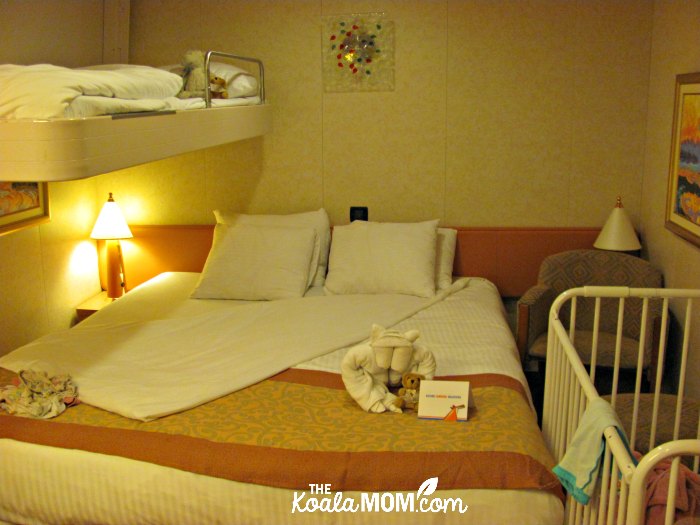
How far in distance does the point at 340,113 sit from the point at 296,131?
271 mm

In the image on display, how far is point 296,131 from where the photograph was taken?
13.9 feet

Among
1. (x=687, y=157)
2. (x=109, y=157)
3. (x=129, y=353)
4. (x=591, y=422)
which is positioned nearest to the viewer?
(x=591, y=422)

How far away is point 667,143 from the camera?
3.61m

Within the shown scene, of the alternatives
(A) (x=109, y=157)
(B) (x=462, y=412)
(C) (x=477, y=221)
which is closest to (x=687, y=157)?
(C) (x=477, y=221)

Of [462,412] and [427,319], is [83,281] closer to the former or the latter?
[427,319]

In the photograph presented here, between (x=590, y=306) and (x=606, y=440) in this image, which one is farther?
(x=590, y=306)

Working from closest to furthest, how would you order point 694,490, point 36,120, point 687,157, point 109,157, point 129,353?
1. point 694,490
2. point 36,120
3. point 109,157
4. point 129,353
5. point 687,157

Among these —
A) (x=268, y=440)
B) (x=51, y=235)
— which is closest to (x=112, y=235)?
(x=51, y=235)

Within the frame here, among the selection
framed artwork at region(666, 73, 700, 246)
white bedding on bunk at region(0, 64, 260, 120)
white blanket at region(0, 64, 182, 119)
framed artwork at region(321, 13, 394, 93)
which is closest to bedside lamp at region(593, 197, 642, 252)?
framed artwork at region(666, 73, 700, 246)

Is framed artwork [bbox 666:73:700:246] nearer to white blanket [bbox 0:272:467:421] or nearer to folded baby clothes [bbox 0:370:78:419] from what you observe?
white blanket [bbox 0:272:467:421]

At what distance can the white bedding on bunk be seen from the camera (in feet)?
7.04

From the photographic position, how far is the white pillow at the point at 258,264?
12.5 feet

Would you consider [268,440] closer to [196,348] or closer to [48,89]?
[196,348]

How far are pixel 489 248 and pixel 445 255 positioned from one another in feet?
0.92
